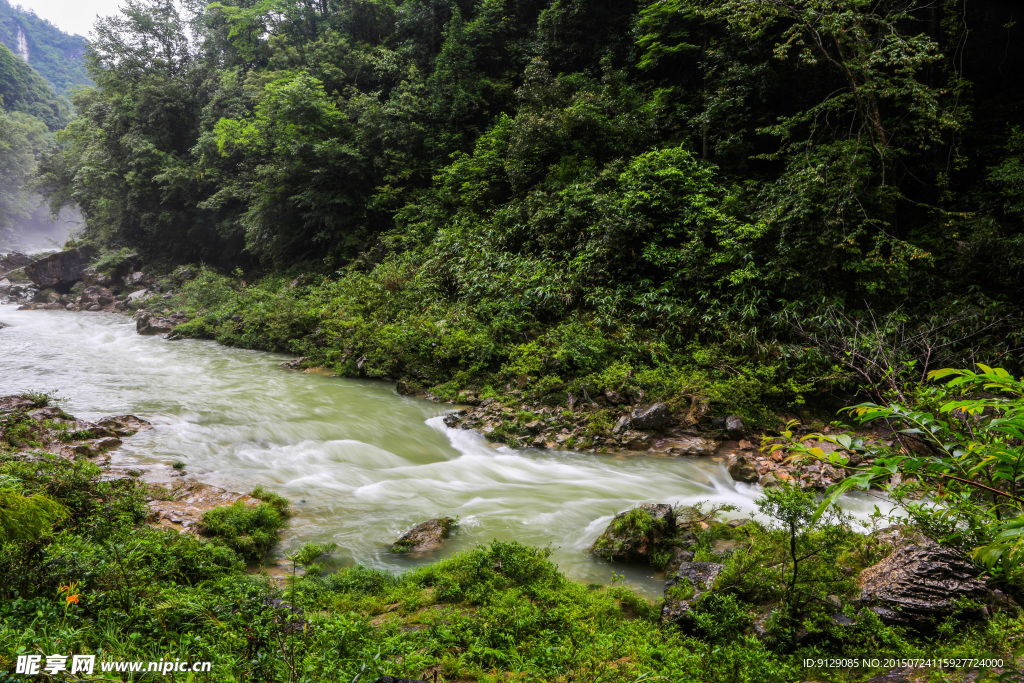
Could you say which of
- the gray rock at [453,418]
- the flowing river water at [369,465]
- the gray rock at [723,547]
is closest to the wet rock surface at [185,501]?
the flowing river water at [369,465]

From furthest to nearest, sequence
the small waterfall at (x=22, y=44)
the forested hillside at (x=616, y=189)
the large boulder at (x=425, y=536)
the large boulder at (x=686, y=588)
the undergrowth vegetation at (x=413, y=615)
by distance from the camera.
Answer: the small waterfall at (x=22, y=44), the forested hillside at (x=616, y=189), the large boulder at (x=425, y=536), the large boulder at (x=686, y=588), the undergrowth vegetation at (x=413, y=615)

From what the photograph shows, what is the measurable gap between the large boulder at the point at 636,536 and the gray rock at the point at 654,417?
2.90 meters

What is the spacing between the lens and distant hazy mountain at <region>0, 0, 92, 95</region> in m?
81.4

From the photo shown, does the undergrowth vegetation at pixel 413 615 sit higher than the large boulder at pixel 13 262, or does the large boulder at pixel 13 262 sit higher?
the undergrowth vegetation at pixel 413 615

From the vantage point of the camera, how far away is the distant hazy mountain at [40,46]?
267ft

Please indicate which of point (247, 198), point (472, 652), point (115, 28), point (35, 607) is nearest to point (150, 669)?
point (35, 607)

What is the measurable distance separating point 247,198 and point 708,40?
19997 mm

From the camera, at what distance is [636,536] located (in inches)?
191

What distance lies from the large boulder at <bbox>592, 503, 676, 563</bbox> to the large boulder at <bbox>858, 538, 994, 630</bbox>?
1.76 m

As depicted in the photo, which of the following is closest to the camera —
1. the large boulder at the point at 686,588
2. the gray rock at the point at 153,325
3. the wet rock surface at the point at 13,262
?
the large boulder at the point at 686,588

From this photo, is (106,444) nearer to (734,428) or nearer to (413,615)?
(413,615)

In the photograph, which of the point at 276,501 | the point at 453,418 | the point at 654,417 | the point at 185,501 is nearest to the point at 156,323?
the point at 453,418

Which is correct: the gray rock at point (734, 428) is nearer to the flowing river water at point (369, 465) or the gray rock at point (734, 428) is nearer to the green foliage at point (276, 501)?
the flowing river water at point (369, 465)

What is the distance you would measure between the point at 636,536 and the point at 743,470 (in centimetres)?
271
